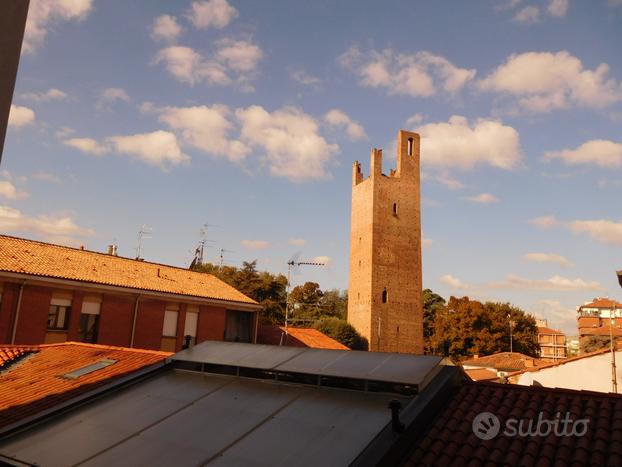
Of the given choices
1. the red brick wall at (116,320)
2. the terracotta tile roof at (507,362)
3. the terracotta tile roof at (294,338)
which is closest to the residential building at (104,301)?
the red brick wall at (116,320)

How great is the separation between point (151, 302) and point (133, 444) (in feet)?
59.6

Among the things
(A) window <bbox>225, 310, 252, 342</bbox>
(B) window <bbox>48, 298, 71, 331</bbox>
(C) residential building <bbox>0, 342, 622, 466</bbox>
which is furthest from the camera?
(A) window <bbox>225, 310, 252, 342</bbox>

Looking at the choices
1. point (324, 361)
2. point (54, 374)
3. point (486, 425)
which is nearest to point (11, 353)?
point (54, 374)

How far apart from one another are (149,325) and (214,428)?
18145mm

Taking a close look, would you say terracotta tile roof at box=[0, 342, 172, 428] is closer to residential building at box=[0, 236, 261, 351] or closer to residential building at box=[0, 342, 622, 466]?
residential building at box=[0, 342, 622, 466]

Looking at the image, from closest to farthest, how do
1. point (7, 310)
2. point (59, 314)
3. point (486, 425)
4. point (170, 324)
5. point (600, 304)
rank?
point (486, 425)
point (7, 310)
point (59, 314)
point (170, 324)
point (600, 304)

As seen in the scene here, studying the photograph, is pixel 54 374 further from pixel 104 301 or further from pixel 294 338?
pixel 294 338

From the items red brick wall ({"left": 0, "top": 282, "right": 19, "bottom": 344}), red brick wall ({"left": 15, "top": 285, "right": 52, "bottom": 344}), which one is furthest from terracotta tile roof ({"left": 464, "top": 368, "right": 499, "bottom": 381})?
red brick wall ({"left": 0, "top": 282, "right": 19, "bottom": 344})

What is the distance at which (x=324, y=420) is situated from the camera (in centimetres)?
556

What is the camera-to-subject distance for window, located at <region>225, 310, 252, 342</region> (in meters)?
26.9

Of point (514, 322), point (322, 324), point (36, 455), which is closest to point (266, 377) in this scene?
point (36, 455)

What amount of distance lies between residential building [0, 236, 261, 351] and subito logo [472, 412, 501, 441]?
15.1 metres

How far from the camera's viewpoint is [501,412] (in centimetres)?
559

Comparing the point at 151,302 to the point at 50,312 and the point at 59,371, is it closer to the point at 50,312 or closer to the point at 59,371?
the point at 50,312
